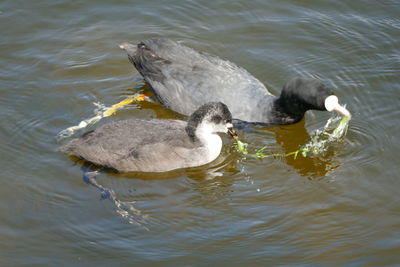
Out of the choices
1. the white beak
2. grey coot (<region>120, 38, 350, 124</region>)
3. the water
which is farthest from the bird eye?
the white beak

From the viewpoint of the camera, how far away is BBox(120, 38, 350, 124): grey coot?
23.5 feet

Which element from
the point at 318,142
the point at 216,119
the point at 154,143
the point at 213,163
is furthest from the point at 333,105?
the point at 154,143

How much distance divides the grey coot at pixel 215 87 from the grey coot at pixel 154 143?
827mm

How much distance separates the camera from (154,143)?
634 cm

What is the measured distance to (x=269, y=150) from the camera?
22.7ft

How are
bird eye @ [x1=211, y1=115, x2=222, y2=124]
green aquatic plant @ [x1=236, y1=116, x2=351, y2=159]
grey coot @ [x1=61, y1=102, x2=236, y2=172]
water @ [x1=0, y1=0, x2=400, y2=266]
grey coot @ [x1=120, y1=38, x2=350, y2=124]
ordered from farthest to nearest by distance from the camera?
grey coot @ [x1=120, y1=38, x2=350, y2=124]
green aquatic plant @ [x1=236, y1=116, x2=351, y2=159]
bird eye @ [x1=211, y1=115, x2=222, y2=124]
grey coot @ [x1=61, y1=102, x2=236, y2=172]
water @ [x1=0, y1=0, x2=400, y2=266]

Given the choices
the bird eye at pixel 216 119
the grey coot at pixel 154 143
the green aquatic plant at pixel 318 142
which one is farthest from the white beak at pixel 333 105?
the bird eye at pixel 216 119

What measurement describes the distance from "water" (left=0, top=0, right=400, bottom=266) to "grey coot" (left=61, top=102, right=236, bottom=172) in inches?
6.3

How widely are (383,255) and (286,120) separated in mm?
2553

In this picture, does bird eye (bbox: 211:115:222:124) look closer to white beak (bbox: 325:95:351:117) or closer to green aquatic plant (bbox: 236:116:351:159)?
green aquatic plant (bbox: 236:116:351:159)

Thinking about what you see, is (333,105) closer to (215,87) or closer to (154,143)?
(215,87)

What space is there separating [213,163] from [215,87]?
1.07 metres

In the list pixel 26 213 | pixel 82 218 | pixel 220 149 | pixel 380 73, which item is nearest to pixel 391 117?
pixel 380 73

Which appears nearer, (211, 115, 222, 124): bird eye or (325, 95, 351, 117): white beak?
(211, 115, 222, 124): bird eye
